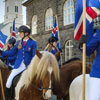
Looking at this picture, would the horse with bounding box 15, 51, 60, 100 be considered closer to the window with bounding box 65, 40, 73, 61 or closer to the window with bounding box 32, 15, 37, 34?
the window with bounding box 65, 40, 73, 61

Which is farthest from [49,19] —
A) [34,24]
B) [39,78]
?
[39,78]

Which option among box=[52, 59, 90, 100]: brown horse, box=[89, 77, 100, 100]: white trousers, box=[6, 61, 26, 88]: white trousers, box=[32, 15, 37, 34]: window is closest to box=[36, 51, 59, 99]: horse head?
box=[89, 77, 100, 100]: white trousers

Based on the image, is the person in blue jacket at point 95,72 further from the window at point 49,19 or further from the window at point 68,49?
the window at point 49,19

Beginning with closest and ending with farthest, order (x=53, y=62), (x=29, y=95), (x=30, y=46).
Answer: (x=53, y=62), (x=29, y=95), (x=30, y=46)

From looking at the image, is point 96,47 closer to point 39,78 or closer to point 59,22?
point 39,78

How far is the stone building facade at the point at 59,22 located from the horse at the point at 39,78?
10.4 meters

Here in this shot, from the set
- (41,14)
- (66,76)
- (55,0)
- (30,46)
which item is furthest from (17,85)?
(41,14)

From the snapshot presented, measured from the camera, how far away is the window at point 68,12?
559 inches

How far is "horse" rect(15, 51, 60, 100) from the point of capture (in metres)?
2.57

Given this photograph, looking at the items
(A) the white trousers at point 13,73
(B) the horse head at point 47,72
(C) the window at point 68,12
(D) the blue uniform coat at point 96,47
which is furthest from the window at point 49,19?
(D) the blue uniform coat at point 96,47

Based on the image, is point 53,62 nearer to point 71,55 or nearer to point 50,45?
point 50,45

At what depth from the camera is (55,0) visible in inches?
619

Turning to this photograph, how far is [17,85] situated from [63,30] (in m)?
11.9

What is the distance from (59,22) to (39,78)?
42.1 feet
